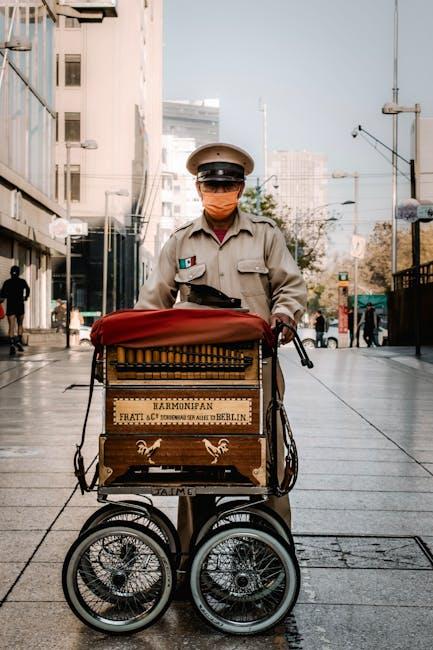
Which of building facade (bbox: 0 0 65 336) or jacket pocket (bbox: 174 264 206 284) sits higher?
building facade (bbox: 0 0 65 336)

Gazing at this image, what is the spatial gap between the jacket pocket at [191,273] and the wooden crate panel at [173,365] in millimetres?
721

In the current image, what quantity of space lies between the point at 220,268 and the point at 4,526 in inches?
86.7

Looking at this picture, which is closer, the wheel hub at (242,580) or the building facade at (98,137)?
the wheel hub at (242,580)

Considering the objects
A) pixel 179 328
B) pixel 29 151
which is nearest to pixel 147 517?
pixel 179 328

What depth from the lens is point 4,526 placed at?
6004 mm

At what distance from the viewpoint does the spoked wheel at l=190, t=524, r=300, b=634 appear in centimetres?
420

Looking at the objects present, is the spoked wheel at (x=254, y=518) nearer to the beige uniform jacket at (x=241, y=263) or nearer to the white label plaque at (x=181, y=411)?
the white label plaque at (x=181, y=411)

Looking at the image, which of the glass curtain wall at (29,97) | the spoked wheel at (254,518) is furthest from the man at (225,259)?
the glass curtain wall at (29,97)

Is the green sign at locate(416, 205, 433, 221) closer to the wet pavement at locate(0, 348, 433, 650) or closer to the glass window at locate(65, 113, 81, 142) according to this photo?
the wet pavement at locate(0, 348, 433, 650)

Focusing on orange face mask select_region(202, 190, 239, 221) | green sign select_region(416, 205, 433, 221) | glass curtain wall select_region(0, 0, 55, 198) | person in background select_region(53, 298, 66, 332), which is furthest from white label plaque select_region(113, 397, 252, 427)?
person in background select_region(53, 298, 66, 332)

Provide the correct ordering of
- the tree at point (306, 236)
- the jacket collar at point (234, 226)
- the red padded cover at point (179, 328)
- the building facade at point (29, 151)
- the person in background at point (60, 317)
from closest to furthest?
1. the red padded cover at point (179, 328)
2. the jacket collar at point (234, 226)
3. the building facade at point (29, 151)
4. the person in background at point (60, 317)
5. the tree at point (306, 236)

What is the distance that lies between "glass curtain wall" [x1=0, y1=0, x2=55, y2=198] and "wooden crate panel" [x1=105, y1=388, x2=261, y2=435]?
2581 cm

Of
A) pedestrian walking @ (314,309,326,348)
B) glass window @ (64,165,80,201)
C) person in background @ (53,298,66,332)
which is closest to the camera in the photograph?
person in background @ (53,298,66,332)

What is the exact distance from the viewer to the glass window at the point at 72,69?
6494 centimetres
